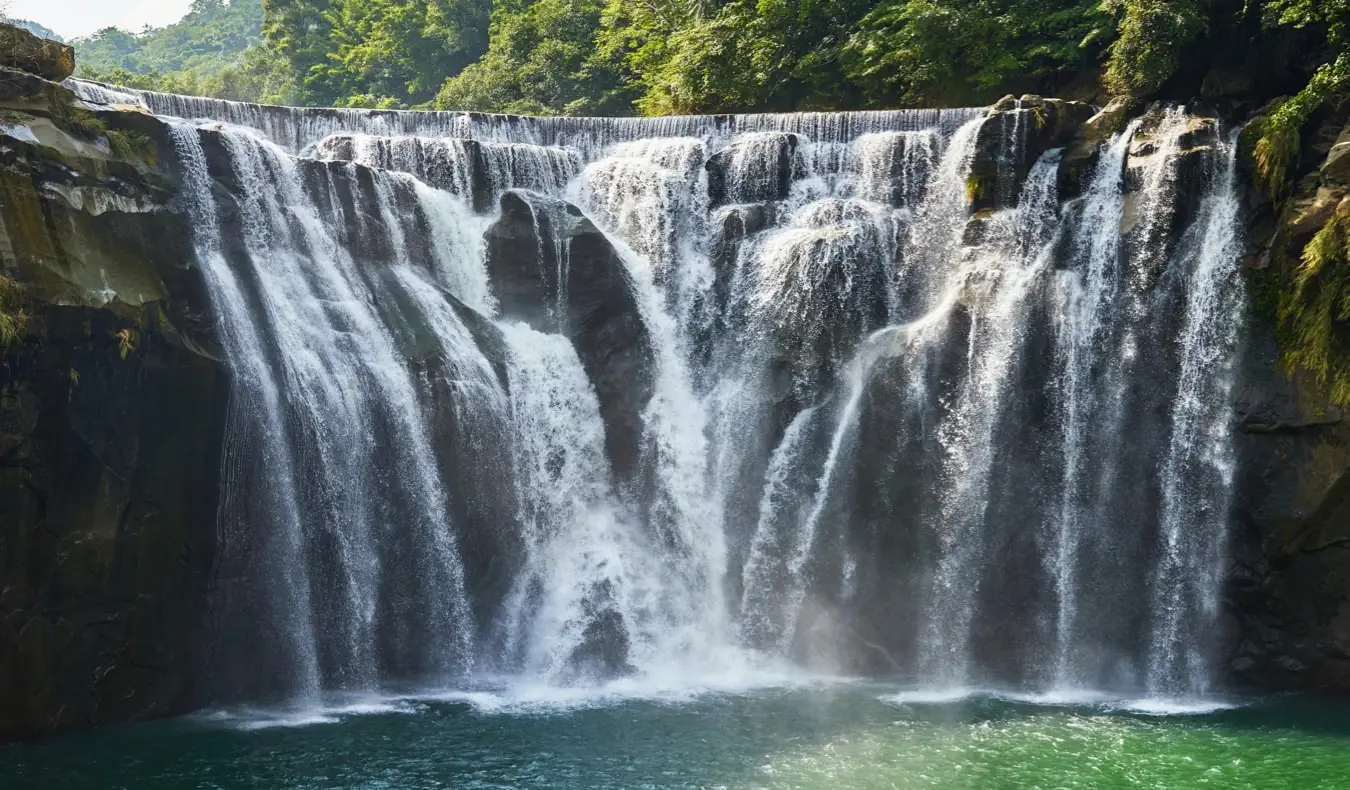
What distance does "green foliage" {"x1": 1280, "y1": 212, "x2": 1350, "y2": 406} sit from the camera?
1770 centimetres

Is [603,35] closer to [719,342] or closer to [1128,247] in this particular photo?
[719,342]

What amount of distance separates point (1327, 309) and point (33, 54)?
20.6 metres

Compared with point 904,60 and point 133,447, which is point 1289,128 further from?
point 133,447

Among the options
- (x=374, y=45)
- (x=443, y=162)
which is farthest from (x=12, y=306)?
(x=374, y=45)

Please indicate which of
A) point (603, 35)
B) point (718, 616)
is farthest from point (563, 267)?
point (603, 35)

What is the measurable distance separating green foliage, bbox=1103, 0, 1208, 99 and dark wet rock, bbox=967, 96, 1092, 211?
149 cm

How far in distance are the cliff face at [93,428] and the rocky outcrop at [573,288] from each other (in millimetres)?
6377

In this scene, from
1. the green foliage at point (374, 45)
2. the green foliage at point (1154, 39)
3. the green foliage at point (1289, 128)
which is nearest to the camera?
the green foliage at point (1289, 128)

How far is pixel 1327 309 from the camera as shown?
58.5ft

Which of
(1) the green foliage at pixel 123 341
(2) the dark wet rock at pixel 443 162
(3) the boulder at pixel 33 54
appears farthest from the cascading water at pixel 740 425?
(3) the boulder at pixel 33 54

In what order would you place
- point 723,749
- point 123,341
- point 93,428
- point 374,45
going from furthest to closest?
1. point 374,45
2. point 123,341
3. point 93,428
4. point 723,749

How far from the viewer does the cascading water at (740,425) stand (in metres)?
18.7

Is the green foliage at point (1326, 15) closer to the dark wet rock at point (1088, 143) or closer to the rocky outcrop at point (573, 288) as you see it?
the dark wet rock at point (1088, 143)

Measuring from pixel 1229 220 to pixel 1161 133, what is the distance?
242 centimetres
